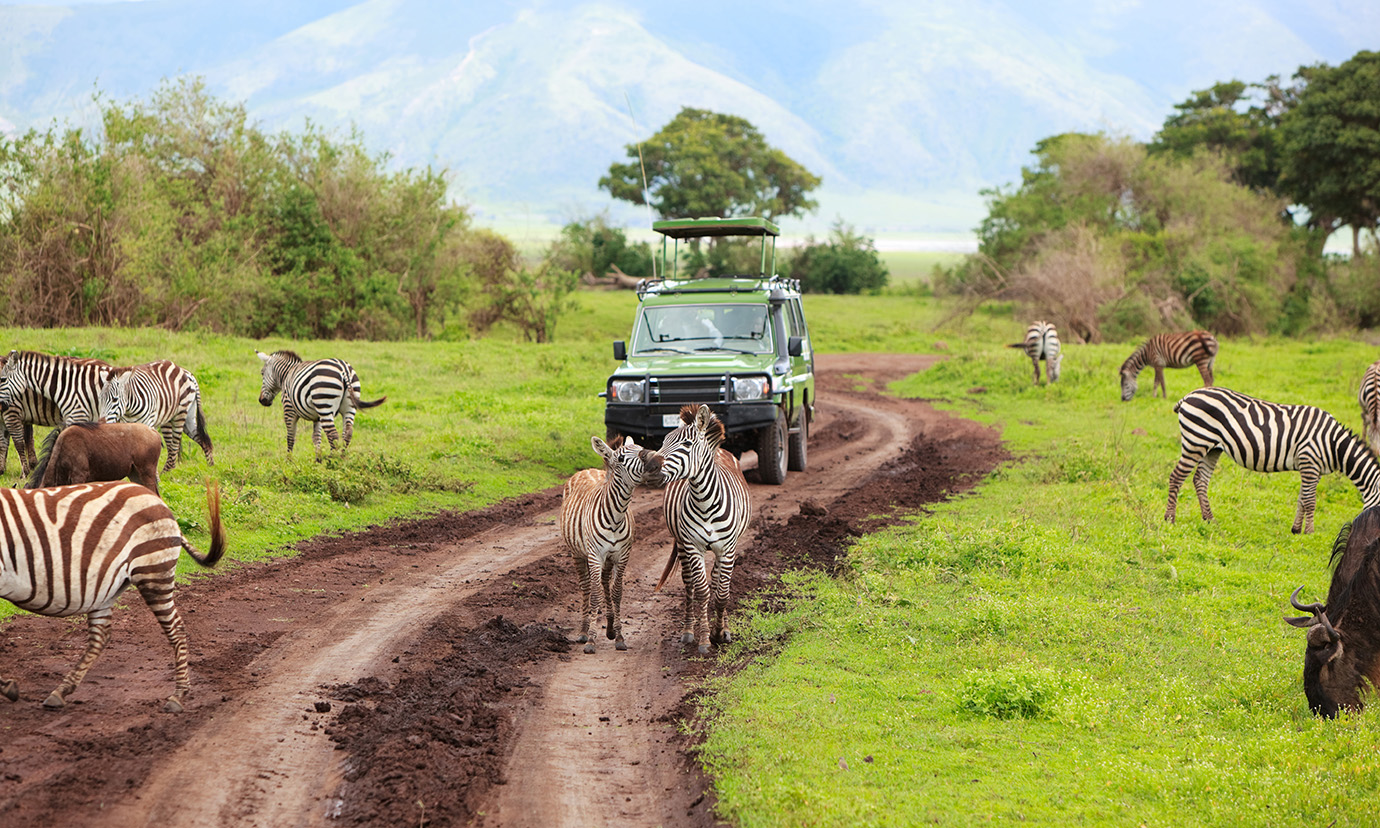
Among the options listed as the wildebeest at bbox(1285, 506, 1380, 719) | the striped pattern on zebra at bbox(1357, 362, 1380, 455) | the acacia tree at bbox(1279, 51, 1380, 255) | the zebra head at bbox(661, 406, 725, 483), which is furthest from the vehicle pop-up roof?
the acacia tree at bbox(1279, 51, 1380, 255)

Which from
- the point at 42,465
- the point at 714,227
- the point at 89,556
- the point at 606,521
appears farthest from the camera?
the point at 714,227

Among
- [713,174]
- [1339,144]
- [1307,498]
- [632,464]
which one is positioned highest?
[713,174]

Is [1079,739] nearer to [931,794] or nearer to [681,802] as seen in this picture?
[931,794]

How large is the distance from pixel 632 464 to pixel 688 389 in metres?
6.69

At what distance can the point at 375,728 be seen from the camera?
6523mm

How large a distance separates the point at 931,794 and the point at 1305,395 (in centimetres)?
2084

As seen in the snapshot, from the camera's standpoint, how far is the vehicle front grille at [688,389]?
14391mm

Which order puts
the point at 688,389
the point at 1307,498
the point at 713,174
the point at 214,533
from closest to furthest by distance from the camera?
the point at 214,533 < the point at 1307,498 < the point at 688,389 < the point at 713,174

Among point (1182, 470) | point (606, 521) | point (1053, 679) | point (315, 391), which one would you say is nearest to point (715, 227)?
point (315, 391)

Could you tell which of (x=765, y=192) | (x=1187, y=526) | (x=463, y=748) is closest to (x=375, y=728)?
(x=463, y=748)

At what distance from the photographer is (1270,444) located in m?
12.6

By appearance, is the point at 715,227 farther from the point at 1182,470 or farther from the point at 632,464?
the point at 632,464

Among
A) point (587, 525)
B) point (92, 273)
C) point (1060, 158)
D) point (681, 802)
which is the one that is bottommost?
point (681, 802)

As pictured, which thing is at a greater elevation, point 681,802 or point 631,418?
Result: point 631,418
